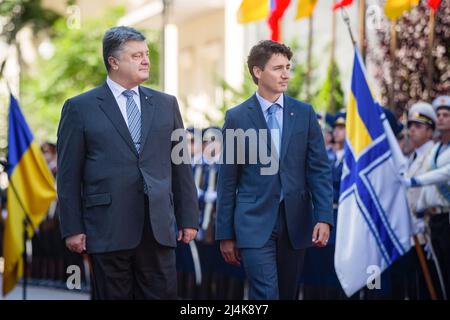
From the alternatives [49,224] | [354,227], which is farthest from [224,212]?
[49,224]

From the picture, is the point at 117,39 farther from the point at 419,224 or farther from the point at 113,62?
the point at 419,224

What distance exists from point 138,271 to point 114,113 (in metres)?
0.97

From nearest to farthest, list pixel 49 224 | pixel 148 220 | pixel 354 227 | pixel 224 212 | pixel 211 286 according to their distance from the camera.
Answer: pixel 148 220, pixel 224 212, pixel 354 227, pixel 211 286, pixel 49 224

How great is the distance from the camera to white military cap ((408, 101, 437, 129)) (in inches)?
414

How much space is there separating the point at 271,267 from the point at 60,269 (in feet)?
29.7

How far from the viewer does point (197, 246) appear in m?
13.0

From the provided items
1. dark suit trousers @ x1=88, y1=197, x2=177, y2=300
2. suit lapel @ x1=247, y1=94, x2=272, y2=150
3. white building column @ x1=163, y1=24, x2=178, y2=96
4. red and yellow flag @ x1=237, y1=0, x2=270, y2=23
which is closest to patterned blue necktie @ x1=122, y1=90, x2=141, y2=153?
dark suit trousers @ x1=88, y1=197, x2=177, y2=300

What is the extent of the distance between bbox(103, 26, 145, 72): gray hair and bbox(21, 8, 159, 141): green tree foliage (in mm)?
19728

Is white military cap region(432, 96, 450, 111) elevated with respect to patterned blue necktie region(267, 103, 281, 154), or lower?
elevated

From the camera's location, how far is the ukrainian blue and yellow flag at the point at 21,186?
40.0 ft

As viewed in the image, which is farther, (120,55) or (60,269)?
(60,269)

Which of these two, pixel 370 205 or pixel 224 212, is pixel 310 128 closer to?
pixel 224 212

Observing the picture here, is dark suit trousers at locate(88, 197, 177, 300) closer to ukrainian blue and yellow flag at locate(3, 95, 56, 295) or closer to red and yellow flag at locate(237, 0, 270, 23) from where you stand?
red and yellow flag at locate(237, 0, 270, 23)

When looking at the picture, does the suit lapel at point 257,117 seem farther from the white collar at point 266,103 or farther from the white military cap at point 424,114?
the white military cap at point 424,114
